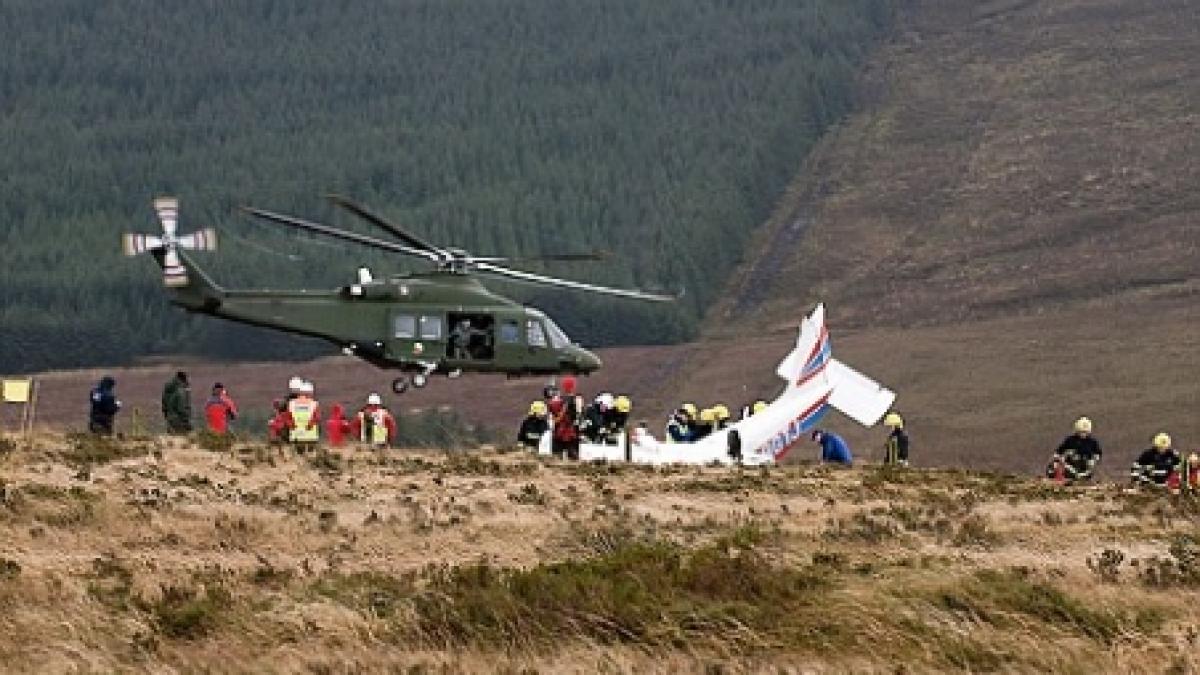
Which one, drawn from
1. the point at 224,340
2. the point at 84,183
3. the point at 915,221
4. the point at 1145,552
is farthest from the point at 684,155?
the point at 1145,552

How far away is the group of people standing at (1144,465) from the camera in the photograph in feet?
115

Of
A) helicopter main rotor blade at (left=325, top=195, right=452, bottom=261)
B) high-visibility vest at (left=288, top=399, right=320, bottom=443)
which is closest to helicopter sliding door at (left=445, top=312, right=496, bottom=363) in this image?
helicopter main rotor blade at (left=325, top=195, right=452, bottom=261)

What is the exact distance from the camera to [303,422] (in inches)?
1399

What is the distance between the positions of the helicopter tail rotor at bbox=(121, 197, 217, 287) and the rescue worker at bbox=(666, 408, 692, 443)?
995 cm

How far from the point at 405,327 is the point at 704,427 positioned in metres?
7.20

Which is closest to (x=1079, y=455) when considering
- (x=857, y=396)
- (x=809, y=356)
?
(x=857, y=396)

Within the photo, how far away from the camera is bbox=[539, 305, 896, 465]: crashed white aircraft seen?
39.4 m

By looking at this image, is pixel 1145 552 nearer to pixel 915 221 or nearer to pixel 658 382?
pixel 658 382

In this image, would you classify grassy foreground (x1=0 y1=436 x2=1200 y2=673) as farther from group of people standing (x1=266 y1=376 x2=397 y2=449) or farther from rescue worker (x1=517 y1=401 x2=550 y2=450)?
rescue worker (x1=517 y1=401 x2=550 y2=450)

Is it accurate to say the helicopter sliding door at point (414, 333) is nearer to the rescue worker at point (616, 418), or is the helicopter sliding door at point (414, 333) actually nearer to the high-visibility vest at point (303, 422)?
the rescue worker at point (616, 418)

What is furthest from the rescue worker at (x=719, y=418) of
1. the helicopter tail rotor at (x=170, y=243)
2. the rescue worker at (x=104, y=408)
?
the rescue worker at (x=104, y=408)

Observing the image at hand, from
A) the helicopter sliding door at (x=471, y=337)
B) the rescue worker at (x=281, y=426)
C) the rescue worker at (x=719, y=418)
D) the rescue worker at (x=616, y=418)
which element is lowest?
the rescue worker at (x=281, y=426)

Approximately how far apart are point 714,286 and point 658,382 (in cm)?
3985

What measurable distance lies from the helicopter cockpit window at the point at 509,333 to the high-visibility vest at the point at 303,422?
4968 millimetres
